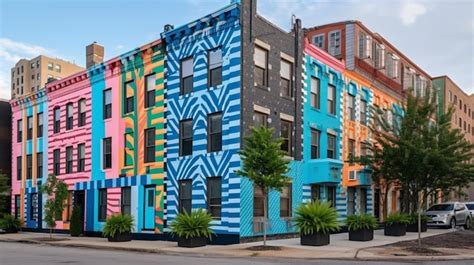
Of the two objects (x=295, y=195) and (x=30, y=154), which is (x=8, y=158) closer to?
(x=30, y=154)

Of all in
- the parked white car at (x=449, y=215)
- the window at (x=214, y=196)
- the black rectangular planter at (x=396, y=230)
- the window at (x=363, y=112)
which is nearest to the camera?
the window at (x=214, y=196)

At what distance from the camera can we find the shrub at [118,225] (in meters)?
23.5

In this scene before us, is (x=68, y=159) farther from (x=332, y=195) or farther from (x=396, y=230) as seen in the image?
(x=396, y=230)

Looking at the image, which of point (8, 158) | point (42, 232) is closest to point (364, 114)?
point (42, 232)

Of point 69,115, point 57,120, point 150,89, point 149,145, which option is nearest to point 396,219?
point 149,145

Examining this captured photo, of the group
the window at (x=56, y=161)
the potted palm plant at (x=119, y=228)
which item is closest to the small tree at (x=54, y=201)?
the window at (x=56, y=161)

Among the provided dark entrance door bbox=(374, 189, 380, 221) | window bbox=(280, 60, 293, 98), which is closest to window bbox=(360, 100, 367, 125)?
dark entrance door bbox=(374, 189, 380, 221)

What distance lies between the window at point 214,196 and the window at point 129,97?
705 cm

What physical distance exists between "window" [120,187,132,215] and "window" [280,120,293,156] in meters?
8.29

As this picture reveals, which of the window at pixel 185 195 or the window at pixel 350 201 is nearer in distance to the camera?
the window at pixel 185 195

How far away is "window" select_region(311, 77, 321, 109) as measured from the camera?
26281 millimetres

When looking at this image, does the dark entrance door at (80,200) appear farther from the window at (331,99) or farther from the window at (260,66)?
the window at (331,99)

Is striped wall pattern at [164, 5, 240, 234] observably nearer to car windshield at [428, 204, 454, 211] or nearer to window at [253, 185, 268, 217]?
window at [253, 185, 268, 217]

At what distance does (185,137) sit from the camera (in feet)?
77.9
